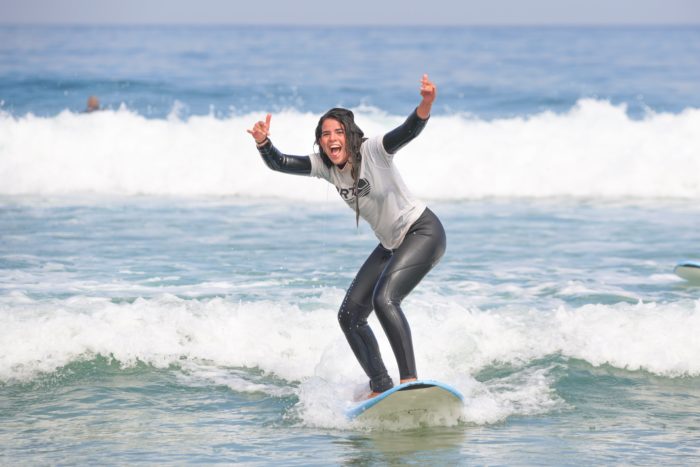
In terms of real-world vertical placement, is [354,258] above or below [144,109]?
below

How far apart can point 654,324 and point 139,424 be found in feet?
14.3

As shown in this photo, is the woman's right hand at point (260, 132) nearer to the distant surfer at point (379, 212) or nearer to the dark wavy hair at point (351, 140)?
the distant surfer at point (379, 212)

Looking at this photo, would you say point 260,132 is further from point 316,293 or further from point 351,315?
point 316,293

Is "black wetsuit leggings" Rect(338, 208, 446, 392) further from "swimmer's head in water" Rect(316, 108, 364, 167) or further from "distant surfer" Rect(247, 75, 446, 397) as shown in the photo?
"swimmer's head in water" Rect(316, 108, 364, 167)

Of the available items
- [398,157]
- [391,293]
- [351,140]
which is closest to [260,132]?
[351,140]

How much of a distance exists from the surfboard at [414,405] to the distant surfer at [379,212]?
127 millimetres

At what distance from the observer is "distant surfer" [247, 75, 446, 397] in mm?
6152

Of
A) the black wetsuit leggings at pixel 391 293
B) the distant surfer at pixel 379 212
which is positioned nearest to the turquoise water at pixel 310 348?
the black wetsuit leggings at pixel 391 293

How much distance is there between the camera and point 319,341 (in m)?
8.60

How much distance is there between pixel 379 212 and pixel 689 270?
18.3ft

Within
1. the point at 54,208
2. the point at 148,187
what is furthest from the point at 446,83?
the point at 54,208

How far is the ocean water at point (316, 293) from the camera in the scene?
6.48 meters

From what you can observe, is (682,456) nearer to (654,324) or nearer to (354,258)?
(654,324)

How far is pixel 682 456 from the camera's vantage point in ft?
19.5
